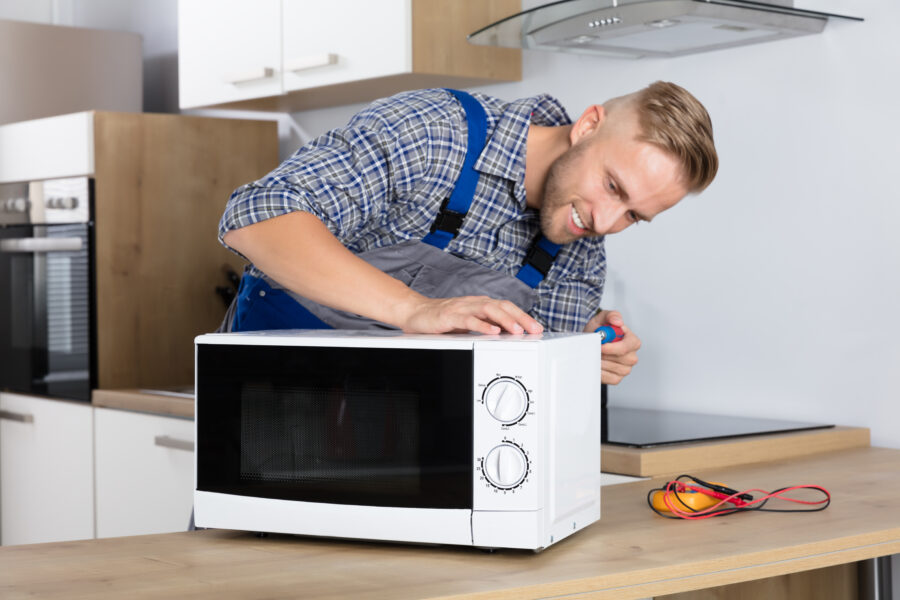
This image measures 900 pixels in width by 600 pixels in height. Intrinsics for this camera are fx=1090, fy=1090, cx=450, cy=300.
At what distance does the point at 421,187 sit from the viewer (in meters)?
1.29

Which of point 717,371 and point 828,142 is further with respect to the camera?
point 717,371

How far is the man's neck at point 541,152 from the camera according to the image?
1398 mm

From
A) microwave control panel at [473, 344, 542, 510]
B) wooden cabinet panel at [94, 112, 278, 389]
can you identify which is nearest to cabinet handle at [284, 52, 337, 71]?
wooden cabinet panel at [94, 112, 278, 389]

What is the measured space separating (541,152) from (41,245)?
5.08 ft

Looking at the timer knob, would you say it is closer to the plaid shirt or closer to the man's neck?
the plaid shirt

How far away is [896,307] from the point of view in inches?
66.8

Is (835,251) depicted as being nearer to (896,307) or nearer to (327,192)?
(896,307)

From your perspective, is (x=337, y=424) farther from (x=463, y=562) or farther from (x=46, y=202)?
(x=46, y=202)

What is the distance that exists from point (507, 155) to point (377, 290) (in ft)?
1.17

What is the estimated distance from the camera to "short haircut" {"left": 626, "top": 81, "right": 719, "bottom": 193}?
4.20 ft

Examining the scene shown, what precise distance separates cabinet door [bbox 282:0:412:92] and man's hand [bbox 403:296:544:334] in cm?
108

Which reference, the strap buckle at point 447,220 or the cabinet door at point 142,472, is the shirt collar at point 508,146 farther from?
the cabinet door at point 142,472

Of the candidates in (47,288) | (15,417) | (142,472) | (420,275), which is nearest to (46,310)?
(47,288)

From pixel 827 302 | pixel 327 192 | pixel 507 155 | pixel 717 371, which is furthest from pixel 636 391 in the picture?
pixel 327 192
